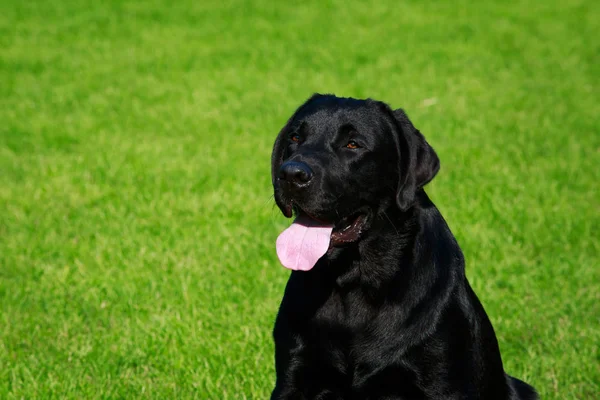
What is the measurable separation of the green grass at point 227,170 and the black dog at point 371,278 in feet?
2.94

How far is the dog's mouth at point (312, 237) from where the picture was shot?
3.50 m

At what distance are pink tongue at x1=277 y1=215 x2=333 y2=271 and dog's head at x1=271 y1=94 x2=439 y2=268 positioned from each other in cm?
4

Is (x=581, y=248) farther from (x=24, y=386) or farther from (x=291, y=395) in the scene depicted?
(x=24, y=386)

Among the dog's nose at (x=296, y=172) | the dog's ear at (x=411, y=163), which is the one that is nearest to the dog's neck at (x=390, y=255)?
the dog's ear at (x=411, y=163)

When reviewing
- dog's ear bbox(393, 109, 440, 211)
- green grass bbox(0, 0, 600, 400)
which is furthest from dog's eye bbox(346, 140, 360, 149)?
green grass bbox(0, 0, 600, 400)

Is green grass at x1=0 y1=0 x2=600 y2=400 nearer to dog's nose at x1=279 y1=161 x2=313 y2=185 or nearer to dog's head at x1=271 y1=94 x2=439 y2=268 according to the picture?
dog's head at x1=271 y1=94 x2=439 y2=268

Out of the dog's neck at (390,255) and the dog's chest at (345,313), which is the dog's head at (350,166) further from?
the dog's chest at (345,313)

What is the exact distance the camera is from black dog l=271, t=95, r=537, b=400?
11.6ft

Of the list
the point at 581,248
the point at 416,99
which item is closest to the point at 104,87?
the point at 416,99

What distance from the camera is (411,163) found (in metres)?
3.70

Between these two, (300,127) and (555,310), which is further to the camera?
(555,310)

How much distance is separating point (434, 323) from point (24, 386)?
2236mm

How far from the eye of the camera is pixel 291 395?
3.67 m

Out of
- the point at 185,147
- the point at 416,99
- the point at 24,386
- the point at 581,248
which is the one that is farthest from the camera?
the point at 416,99
